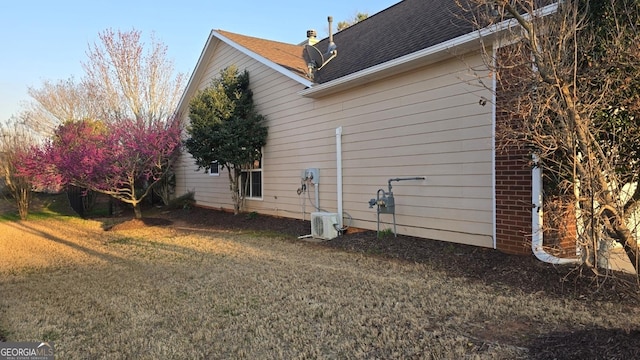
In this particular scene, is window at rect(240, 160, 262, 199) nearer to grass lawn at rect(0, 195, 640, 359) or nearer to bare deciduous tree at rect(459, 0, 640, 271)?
grass lawn at rect(0, 195, 640, 359)

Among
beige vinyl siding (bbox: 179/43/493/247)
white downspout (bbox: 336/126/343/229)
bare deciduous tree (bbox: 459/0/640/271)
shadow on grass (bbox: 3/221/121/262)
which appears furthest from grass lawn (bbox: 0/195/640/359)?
white downspout (bbox: 336/126/343/229)

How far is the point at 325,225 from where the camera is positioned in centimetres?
847

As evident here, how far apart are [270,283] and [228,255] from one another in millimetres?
2131

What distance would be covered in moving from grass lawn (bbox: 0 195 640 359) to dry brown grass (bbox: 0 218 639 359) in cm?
1

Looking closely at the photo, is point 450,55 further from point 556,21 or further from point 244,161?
point 244,161

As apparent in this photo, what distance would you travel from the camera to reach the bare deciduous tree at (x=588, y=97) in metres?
2.99

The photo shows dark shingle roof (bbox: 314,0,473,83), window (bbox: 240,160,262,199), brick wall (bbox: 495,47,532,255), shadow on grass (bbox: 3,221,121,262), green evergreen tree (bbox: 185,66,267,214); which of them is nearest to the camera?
brick wall (bbox: 495,47,532,255)

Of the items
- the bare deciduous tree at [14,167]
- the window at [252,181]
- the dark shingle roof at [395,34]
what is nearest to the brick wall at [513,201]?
the dark shingle roof at [395,34]

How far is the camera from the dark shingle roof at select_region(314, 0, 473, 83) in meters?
6.98

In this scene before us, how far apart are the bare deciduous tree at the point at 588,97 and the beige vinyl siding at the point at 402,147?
2.00 meters

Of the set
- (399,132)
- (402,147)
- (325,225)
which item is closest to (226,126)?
(325,225)

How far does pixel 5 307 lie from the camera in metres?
4.56

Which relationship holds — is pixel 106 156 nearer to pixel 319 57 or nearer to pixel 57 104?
pixel 319 57

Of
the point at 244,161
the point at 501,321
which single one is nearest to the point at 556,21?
the point at 501,321
